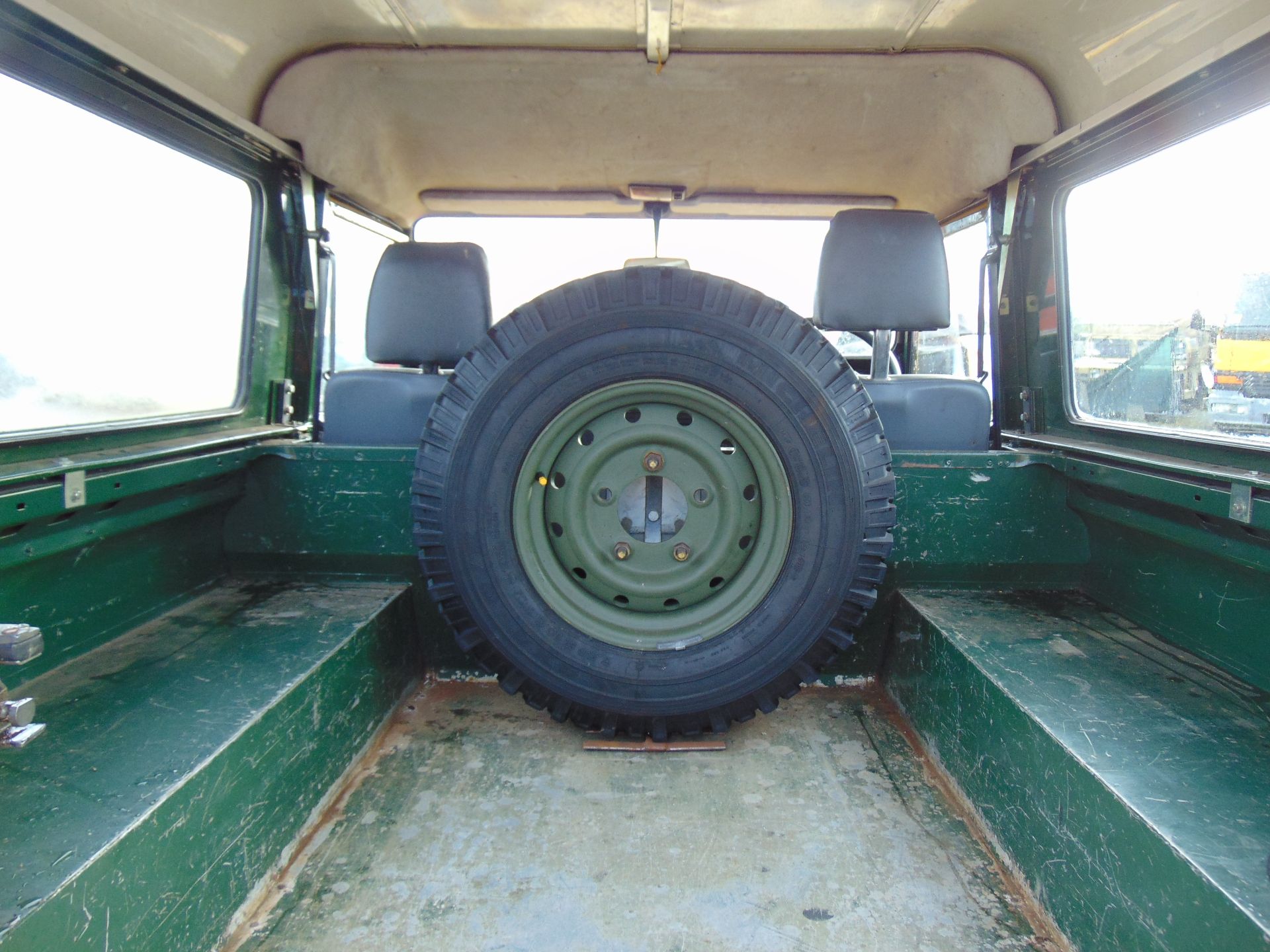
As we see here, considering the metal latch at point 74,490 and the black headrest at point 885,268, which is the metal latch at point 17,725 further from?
the black headrest at point 885,268

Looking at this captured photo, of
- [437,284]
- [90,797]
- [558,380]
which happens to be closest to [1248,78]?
[558,380]

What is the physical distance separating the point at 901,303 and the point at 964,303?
784mm

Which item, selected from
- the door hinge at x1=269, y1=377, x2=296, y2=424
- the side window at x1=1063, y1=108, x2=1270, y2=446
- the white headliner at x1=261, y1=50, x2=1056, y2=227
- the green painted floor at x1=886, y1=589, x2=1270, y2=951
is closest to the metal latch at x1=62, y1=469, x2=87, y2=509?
the door hinge at x1=269, y1=377, x2=296, y2=424

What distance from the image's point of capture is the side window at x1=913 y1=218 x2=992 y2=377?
2.90 meters

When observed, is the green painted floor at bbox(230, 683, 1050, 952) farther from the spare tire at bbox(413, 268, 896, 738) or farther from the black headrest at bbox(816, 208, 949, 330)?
the black headrest at bbox(816, 208, 949, 330)

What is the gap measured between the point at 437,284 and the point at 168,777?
5.37ft

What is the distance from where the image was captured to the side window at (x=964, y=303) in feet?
9.51

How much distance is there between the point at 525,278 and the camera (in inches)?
123

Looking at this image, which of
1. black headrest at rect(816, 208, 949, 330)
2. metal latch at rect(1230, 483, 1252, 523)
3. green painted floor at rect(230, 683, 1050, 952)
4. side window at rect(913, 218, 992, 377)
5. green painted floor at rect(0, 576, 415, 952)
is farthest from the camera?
side window at rect(913, 218, 992, 377)

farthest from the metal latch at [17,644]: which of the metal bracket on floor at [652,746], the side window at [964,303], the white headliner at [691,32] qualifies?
the side window at [964,303]

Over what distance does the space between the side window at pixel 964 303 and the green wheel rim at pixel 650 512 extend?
4.09 feet

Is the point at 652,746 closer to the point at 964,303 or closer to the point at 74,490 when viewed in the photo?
the point at 74,490

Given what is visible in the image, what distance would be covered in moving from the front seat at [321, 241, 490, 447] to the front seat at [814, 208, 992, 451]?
3.64 ft

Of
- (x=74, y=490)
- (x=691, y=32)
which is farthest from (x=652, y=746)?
(x=691, y=32)
